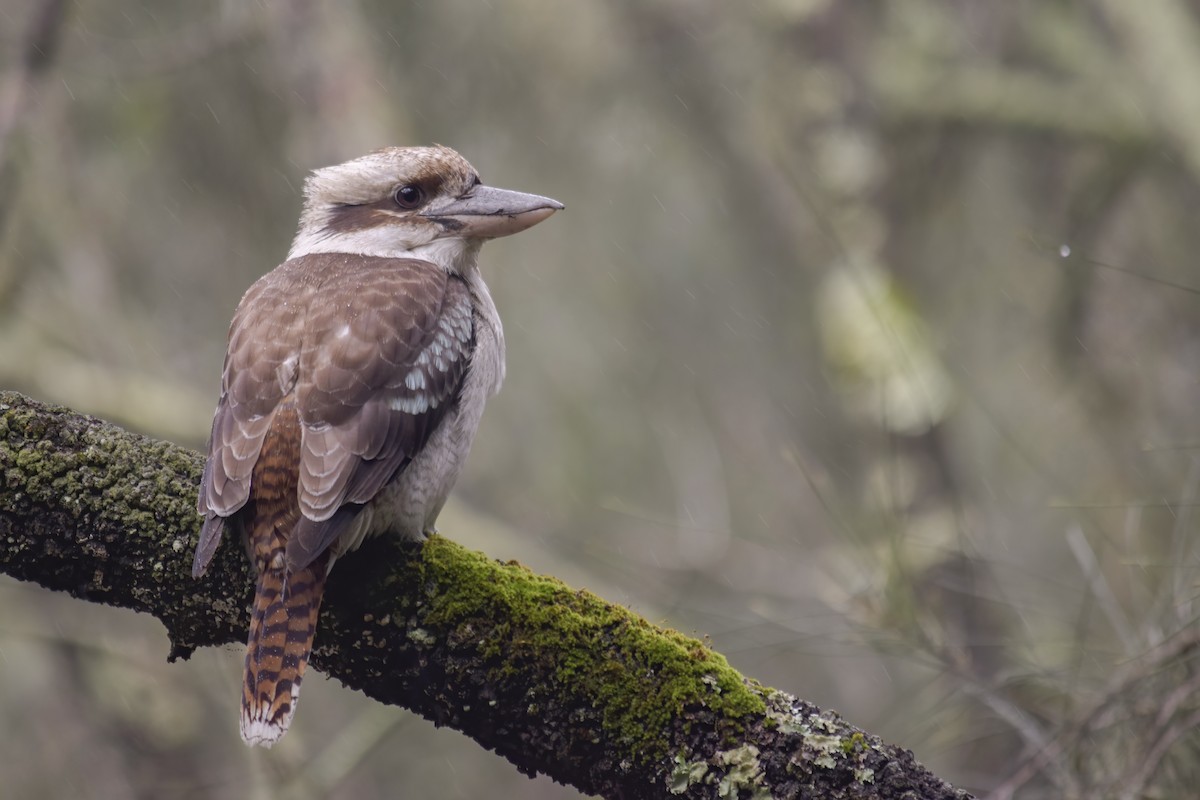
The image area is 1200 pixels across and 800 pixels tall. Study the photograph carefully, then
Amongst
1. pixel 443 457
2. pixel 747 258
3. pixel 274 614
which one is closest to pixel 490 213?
pixel 443 457

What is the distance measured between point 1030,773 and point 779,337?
761cm

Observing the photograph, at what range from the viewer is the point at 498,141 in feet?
26.2

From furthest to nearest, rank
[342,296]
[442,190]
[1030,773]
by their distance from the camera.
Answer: [442,190] → [342,296] → [1030,773]

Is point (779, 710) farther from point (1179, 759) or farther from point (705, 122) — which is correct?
point (705, 122)

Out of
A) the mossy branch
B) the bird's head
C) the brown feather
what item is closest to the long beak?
the bird's head

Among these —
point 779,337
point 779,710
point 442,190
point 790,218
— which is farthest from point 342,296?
point 779,337

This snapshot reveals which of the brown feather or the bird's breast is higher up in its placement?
the bird's breast

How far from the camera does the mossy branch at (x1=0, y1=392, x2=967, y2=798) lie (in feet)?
8.51

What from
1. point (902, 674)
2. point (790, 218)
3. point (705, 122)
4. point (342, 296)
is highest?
point (705, 122)

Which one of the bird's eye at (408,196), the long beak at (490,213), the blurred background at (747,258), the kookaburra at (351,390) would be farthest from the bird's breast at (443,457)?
the blurred background at (747,258)

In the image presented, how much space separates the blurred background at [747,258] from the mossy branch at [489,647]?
1.19 m

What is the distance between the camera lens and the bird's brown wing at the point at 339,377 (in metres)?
3.21

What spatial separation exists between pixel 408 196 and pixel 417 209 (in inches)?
2.6

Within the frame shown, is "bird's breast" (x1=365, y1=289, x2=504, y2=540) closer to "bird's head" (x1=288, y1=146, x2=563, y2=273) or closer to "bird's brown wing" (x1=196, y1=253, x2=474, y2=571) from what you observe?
"bird's brown wing" (x1=196, y1=253, x2=474, y2=571)
